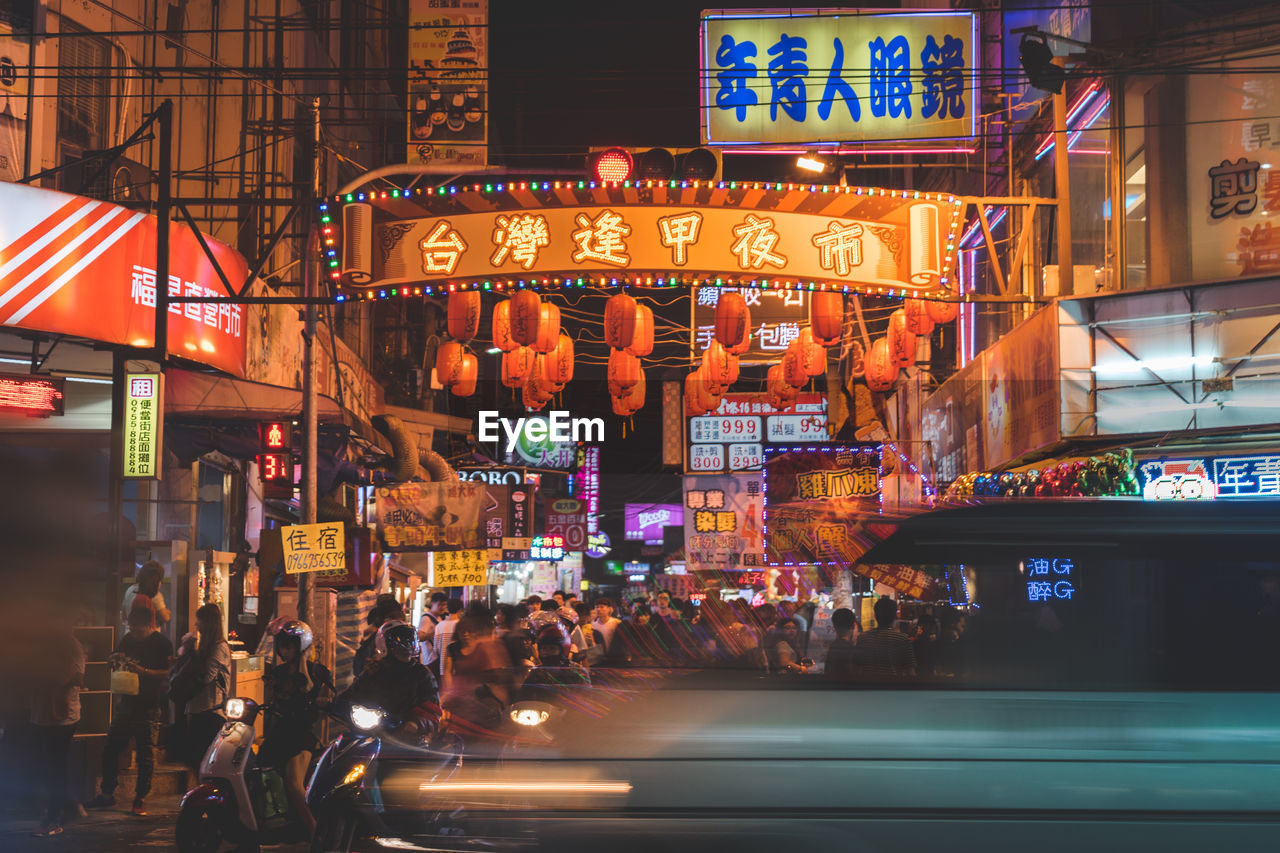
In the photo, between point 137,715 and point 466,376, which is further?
point 466,376

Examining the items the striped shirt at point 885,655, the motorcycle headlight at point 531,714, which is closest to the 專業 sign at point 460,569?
the motorcycle headlight at point 531,714

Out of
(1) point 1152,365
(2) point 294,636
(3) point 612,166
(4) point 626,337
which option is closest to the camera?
(2) point 294,636

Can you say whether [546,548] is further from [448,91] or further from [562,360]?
[448,91]

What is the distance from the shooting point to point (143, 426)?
1545 centimetres

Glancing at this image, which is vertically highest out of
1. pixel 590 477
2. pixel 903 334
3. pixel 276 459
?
pixel 903 334

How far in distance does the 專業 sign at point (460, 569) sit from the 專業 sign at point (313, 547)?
6.58m

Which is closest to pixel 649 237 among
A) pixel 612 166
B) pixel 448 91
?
pixel 612 166

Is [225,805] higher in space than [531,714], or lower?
lower

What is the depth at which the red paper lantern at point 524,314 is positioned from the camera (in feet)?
56.9

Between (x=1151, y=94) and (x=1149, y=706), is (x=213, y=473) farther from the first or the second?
(x=1149, y=706)

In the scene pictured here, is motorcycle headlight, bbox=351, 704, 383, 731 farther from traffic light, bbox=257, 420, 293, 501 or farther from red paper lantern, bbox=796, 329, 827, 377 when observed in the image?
red paper lantern, bbox=796, 329, 827, 377

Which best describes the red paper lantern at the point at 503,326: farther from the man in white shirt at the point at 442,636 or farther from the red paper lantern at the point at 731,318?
the man in white shirt at the point at 442,636

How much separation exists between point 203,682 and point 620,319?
832 centimetres

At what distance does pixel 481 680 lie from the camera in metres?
9.37
